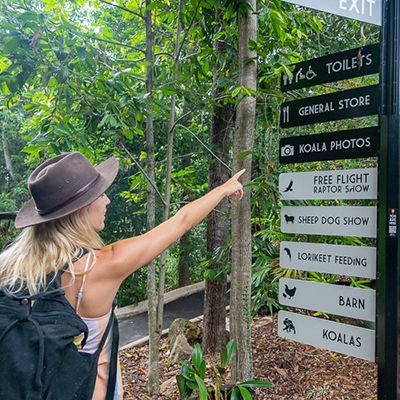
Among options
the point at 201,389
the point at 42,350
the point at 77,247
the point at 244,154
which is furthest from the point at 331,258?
the point at 42,350

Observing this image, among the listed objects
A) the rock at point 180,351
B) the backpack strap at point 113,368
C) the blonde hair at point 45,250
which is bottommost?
the rock at point 180,351

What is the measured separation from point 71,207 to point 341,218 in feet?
4.91

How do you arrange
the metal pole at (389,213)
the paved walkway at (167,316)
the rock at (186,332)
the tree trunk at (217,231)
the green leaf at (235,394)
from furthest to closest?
the paved walkway at (167,316)
the rock at (186,332)
the tree trunk at (217,231)
the green leaf at (235,394)
the metal pole at (389,213)

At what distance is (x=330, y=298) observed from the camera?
2.38 meters

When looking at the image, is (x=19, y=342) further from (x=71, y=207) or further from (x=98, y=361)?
(x=71, y=207)

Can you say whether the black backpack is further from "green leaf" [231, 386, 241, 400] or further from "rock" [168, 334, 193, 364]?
"rock" [168, 334, 193, 364]

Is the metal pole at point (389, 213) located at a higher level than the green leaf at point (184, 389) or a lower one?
higher

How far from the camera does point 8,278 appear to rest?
1.37 meters

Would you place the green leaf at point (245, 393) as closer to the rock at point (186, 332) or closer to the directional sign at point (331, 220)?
the directional sign at point (331, 220)

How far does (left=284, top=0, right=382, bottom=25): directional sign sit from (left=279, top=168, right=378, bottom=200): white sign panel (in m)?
0.74

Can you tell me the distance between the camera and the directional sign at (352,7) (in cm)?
201

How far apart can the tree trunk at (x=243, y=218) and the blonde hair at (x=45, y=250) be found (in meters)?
1.47

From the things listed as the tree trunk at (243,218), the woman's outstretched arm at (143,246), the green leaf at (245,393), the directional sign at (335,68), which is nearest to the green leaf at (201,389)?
the green leaf at (245,393)

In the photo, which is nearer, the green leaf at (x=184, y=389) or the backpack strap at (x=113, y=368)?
the backpack strap at (x=113, y=368)
